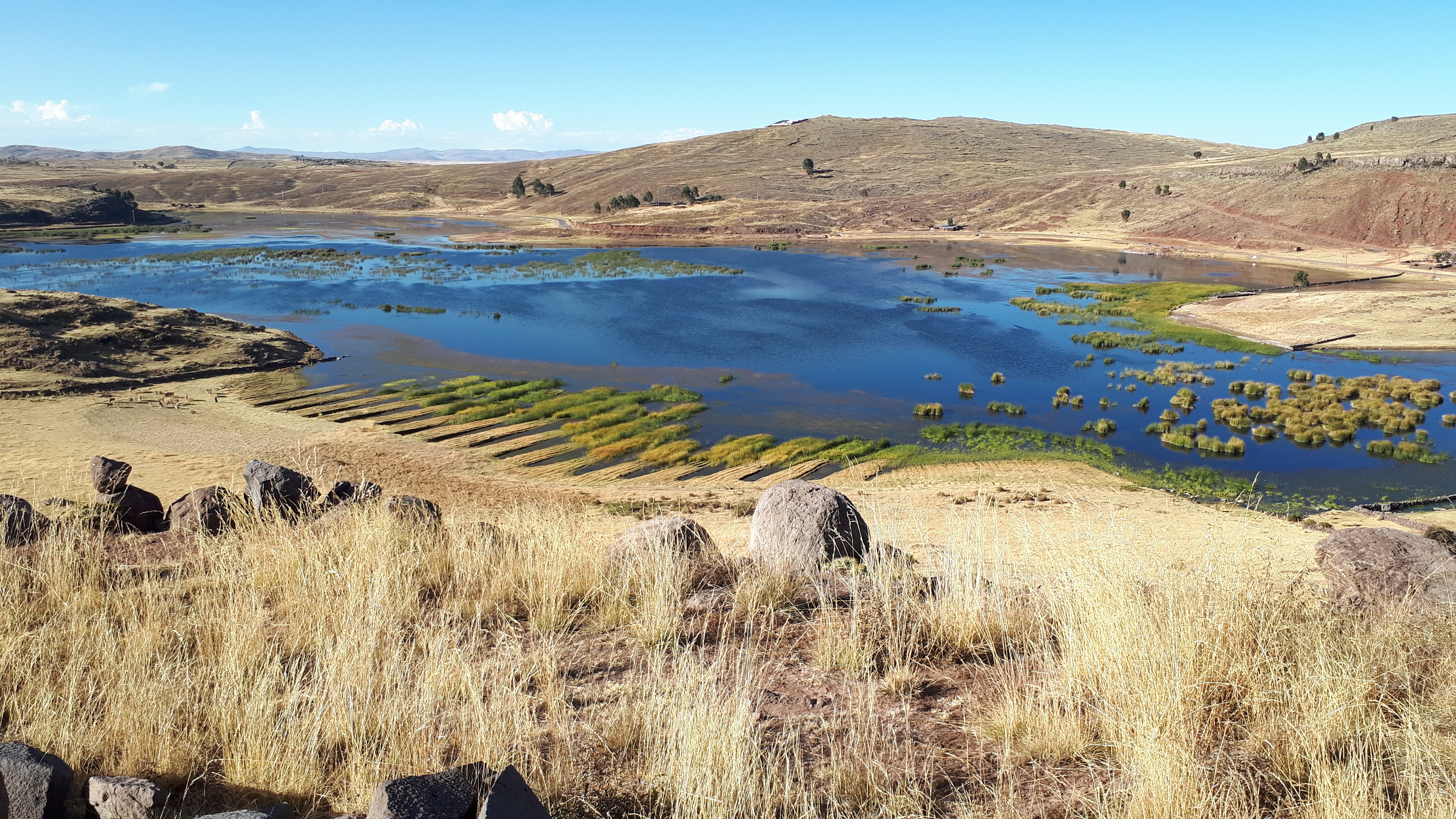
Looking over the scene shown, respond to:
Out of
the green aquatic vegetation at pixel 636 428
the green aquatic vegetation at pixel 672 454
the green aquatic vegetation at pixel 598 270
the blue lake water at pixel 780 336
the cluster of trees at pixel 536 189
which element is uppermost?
the cluster of trees at pixel 536 189

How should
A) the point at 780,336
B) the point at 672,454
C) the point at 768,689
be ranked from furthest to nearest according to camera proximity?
the point at 780,336
the point at 672,454
the point at 768,689

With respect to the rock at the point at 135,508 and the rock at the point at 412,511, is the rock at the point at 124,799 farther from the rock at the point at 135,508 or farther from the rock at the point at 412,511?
the rock at the point at 135,508

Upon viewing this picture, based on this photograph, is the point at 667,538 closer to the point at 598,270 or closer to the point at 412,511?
the point at 412,511

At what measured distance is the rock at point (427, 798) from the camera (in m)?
3.04

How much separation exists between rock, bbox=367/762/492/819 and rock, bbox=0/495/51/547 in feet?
22.5

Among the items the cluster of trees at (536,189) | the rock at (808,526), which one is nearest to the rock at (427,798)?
the rock at (808,526)

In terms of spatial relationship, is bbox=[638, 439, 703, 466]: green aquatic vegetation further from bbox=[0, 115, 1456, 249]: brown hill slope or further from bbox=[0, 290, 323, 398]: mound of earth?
bbox=[0, 115, 1456, 249]: brown hill slope

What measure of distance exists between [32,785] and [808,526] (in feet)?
23.5

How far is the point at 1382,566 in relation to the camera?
8391 mm

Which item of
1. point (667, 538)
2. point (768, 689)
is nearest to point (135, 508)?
point (667, 538)

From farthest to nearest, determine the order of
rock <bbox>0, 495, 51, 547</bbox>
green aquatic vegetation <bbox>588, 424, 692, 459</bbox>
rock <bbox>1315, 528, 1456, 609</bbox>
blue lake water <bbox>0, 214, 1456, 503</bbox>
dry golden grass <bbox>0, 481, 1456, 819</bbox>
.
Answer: blue lake water <bbox>0, 214, 1456, 503</bbox> < green aquatic vegetation <bbox>588, 424, 692, 459</bbox> < rock <bbox>0, 495, 51, 547</bbox> < rock <bbox>1315, 528, 1456, 609</bbox> < dry golden grass <bbox>0, 481, 1456, 819</bbox>

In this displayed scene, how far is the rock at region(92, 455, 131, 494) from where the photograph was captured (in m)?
11.0

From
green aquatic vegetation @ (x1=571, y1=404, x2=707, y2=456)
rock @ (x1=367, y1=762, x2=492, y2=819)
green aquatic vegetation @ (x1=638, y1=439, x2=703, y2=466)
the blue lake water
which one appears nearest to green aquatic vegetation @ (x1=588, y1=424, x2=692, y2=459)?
green aquatic vegetation @ (x1=571, y1=404, x2=707, y2=456)

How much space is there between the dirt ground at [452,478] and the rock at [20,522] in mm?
4235
